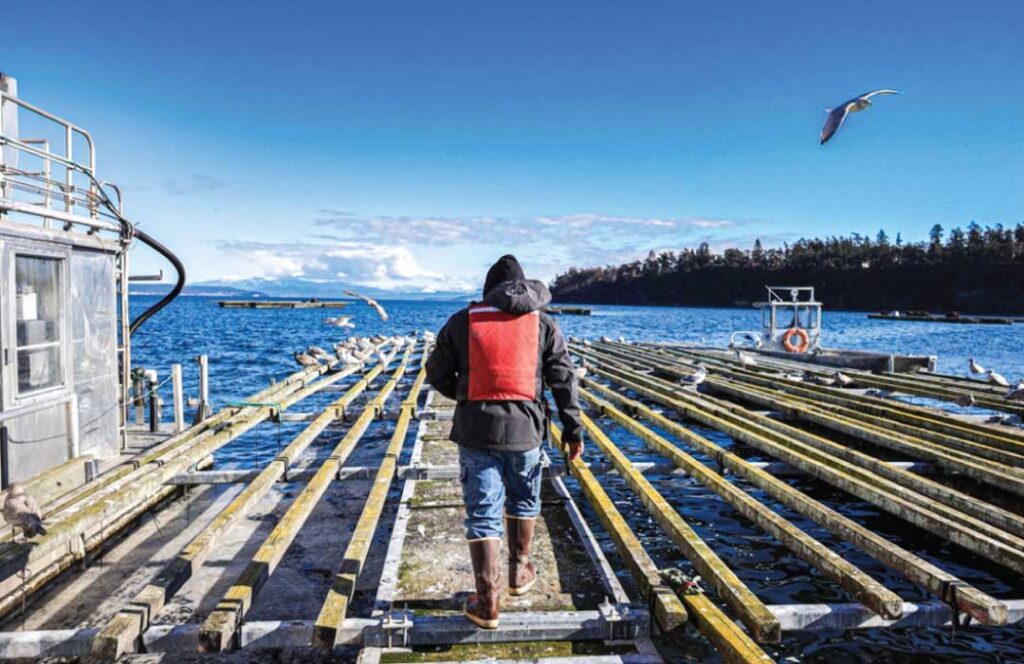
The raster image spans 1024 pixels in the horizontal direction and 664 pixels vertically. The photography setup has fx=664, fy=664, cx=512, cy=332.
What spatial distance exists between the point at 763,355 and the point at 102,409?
76.5 ft

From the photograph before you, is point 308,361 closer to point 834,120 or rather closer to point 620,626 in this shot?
point 834,120

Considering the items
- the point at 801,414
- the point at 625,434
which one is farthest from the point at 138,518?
the point at 801,414

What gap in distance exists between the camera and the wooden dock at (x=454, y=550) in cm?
427

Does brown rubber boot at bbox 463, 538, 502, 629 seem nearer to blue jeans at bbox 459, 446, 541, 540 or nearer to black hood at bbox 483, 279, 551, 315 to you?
blue jeans at bbox 459, 446, 541, 540

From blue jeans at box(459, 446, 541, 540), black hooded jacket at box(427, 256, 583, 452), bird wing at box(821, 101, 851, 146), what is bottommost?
blue jeans at box(459, 446, 541, 540)

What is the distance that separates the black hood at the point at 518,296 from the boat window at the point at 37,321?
606 cm

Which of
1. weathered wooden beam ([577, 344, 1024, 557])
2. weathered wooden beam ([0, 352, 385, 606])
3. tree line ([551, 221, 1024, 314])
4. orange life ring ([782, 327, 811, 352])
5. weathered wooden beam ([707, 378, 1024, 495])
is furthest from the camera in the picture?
tree line ([551, 221, 1024, 314])

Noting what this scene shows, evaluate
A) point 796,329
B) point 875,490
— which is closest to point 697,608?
point 875,490

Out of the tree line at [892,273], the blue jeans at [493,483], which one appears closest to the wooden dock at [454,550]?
the blue jeans at [493,483]

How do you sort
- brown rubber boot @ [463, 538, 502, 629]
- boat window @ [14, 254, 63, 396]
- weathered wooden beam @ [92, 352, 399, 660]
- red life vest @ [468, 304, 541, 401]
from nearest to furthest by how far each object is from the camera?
weathered wooden beam @ [92, 352, 399, 660] → brown rubber boot @ [463, 538, 502, 629] → red life vest @ [468, 304, 541, 401] → boat window @ [14, 254, 63, 396]

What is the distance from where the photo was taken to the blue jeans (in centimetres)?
433

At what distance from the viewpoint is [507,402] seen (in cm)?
436

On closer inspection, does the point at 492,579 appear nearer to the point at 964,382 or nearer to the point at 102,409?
the point at 102,409

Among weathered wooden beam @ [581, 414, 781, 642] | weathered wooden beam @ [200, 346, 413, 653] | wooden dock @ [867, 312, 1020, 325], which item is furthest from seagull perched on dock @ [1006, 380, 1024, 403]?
wooden dock @ [867, 312, 1020, 325]
